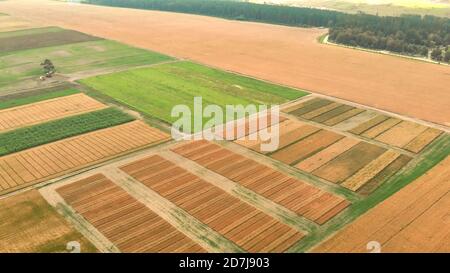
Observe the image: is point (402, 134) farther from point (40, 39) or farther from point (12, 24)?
point (12, 24)

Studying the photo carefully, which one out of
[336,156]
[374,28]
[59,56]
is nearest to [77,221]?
[336,156]

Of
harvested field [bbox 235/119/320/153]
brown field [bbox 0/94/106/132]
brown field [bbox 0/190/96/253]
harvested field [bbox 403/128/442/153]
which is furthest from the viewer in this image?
brown field [bbox 0/94/106/132]

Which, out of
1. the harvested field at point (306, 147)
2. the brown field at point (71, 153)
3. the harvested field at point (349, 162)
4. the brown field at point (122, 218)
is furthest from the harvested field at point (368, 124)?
the brown field at point (122, 218)

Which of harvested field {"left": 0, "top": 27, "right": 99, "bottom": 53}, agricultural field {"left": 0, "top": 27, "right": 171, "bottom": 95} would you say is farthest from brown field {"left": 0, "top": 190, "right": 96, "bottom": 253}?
harvested field {"left": 0, "top": 27, "right": 99, "bottom": 53}

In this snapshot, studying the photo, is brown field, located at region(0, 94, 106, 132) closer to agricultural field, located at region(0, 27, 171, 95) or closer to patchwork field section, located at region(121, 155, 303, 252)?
agricultural field, located at region(0, 27, 171, 95)

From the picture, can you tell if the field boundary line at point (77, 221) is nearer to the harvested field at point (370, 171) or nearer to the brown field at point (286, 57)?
the harvested field at point (370, 171)

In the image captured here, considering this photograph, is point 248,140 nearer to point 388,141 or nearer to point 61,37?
point 388,141
